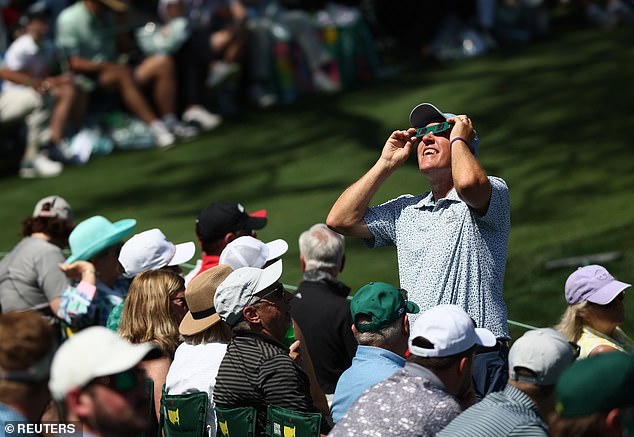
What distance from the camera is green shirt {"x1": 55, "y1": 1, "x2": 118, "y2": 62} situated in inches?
509

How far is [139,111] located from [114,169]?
3.04 feet

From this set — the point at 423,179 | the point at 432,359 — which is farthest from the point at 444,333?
the point at 423,179

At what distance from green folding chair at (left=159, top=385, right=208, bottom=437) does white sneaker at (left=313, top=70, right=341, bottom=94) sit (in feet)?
31.8

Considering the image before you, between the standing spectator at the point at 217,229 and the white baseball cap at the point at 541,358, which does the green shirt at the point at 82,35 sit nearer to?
the standing spectator at the point at 217,229

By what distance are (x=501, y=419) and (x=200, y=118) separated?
10.0 meters

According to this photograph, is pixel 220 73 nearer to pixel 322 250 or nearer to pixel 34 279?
pixel 34 279

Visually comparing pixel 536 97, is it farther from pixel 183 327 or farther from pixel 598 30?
pixel 183 327

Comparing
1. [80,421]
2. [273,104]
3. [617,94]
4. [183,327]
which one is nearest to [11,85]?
[273,104]

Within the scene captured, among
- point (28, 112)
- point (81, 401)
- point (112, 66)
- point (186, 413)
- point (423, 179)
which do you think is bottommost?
point (423, 179)

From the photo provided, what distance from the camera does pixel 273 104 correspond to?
14.2 meters

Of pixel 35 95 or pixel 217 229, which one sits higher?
pixel 217 229

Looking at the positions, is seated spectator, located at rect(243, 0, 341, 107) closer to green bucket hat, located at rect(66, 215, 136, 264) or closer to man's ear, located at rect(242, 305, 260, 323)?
green bucket hat, located at rect(66, 215, 136, 264)

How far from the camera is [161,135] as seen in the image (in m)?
13.1

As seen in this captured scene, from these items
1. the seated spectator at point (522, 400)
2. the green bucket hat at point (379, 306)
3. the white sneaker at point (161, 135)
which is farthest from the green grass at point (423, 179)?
the seated spectator at point (522, 400)
